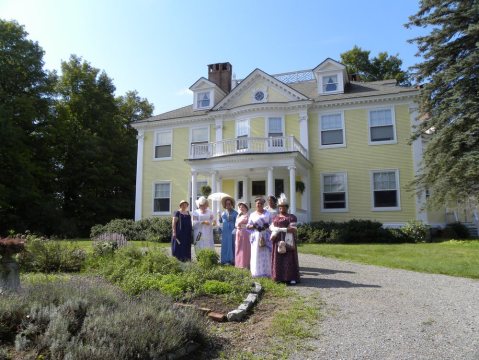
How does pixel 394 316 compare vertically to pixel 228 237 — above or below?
below

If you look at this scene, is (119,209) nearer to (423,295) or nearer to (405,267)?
(405,267)

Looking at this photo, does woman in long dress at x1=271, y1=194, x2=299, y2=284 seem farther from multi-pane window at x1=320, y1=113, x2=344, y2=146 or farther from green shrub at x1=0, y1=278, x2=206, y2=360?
multi-pane window at x1=320, y1=113, x2=344, y2=146

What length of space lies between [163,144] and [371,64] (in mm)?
24489

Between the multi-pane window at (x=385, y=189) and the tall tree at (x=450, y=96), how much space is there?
3.47 metres

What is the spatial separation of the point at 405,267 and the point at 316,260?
244cm

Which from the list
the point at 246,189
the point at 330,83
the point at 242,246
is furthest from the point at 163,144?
the point at 242,246

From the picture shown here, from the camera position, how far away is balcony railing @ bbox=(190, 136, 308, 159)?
62.6 feet

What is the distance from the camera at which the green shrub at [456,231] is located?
62.0ft

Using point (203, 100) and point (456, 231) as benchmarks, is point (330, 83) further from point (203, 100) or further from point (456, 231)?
point (456, 231)

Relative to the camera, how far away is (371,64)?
38625mm

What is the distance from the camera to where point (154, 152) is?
2431 cm

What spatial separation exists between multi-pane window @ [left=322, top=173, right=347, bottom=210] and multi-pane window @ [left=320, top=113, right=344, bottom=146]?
1.77 metres

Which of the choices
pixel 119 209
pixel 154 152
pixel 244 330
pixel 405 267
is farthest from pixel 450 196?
pixel 119 209

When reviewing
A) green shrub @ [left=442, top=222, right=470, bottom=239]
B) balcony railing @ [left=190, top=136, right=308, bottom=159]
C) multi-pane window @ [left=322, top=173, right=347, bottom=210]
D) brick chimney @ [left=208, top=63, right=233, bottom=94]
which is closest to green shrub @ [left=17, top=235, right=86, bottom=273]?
balcony railing @ [left=190, top=136, right=308, bottom=159]
